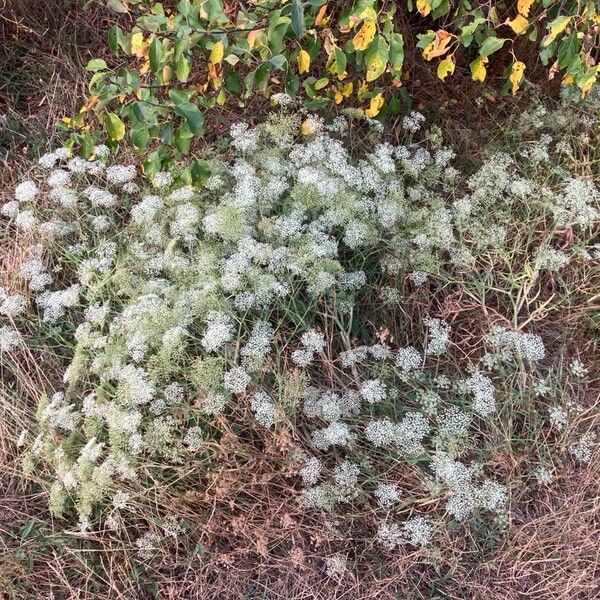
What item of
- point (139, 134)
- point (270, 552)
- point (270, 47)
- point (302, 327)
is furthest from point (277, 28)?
point (270, 552)

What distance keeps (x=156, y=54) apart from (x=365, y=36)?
577mm

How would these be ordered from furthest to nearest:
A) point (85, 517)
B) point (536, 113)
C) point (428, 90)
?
point (428, 90) < point (536, 113) < point (85, 517)

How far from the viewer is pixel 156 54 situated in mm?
1753

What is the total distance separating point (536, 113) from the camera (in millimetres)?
2471

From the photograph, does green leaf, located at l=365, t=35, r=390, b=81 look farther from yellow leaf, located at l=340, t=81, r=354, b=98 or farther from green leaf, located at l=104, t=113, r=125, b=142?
green leaf, located at l=104, t=113, r=125, b=142

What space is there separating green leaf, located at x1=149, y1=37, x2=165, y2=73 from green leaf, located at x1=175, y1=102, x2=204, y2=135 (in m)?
0.14

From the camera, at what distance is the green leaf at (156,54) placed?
174cm

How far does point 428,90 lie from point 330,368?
4.59 ft

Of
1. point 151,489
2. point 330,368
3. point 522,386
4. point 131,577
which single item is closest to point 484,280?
point 522,386

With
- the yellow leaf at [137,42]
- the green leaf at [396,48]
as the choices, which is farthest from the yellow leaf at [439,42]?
the yellow leaf at [137,42]

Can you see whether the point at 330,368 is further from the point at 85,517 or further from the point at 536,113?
the point at 536,113

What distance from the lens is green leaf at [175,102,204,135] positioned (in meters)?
1.73

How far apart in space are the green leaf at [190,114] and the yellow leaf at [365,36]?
0.50 m

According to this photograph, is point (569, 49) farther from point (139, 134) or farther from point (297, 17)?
point (139, 134)
